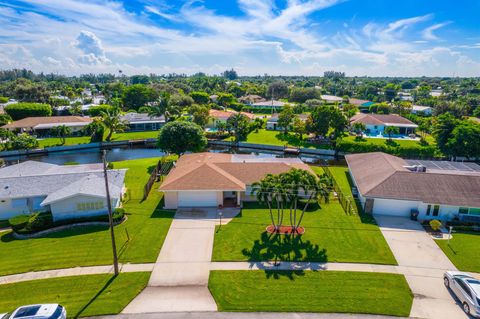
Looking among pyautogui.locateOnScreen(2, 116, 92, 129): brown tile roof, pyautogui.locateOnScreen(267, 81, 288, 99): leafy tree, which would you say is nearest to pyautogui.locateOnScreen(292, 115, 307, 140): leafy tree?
pyautogui.locateOnScreen(2, 116, 92, 129): brown tile roof

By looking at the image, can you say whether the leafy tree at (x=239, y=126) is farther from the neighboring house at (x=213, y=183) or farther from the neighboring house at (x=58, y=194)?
the neighboring house at (x=58, y=194)

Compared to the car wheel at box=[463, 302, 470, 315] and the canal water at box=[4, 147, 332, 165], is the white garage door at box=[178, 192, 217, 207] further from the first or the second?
the canal water at box=[4, 147, 332, 165]

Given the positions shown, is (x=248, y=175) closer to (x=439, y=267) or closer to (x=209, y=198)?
(x=209, y=198)

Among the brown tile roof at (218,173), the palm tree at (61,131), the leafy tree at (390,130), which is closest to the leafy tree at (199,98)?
the palm tree at (61,131)

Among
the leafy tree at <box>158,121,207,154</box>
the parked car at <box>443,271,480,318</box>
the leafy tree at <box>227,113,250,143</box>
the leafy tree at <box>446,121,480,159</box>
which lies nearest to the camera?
the parked car at <box>443,271,480,318</box>

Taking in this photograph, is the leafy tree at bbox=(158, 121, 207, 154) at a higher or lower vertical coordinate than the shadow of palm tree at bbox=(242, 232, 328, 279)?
higher

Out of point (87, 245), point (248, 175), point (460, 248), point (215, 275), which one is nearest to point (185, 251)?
point (215, 275)
